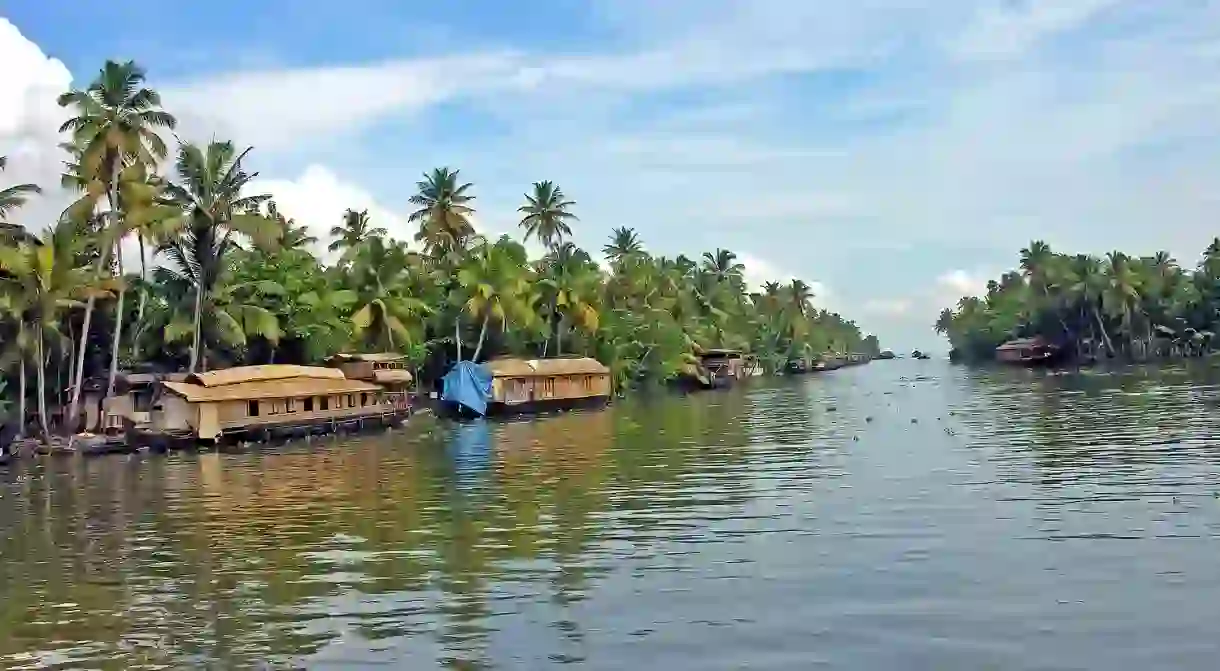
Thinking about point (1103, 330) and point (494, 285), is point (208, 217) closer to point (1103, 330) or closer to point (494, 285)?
point (494, 285)

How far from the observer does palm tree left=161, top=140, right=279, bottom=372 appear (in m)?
40.8

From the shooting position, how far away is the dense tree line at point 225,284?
38406mm

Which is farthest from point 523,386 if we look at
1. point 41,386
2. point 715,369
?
point 715,369

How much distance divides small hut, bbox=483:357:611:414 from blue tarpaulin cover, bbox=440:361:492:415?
765 millimetres

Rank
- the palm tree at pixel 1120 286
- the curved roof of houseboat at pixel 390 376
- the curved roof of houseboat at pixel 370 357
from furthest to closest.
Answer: the palm tree at pixel 1120 286 < the curved roof of houseboat at pixel 370 357 < the curved roof of houseboat at pixel 390 376

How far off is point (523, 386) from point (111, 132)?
73.6ft

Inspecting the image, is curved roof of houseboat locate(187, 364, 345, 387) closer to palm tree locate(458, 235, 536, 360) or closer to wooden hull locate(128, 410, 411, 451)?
wooden hull locate(128, 410, 411, 451)

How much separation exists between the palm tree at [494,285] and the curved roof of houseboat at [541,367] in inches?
89.5

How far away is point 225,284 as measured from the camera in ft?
143

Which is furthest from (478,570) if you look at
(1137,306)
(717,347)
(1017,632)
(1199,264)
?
(1199,264)

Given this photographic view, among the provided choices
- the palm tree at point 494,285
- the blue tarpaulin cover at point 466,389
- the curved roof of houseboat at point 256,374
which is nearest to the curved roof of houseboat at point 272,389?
the curved roof of houseboat at point 256,374

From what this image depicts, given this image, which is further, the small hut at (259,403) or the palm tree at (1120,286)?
the palm tree at (1120,286)

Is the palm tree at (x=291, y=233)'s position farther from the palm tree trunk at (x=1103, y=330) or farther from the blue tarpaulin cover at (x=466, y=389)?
the palm tree trunk at (x=1103, y=330)

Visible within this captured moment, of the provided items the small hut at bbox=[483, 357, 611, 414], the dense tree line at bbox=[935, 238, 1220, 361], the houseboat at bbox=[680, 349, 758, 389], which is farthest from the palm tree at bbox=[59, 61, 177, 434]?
the dense tree line at bbox=[935, 238, 1220, 361]
